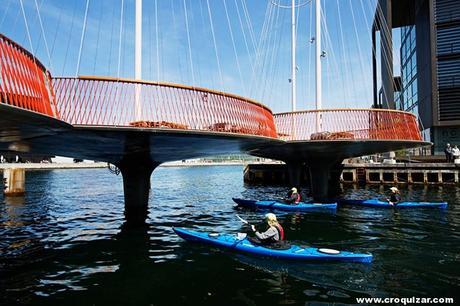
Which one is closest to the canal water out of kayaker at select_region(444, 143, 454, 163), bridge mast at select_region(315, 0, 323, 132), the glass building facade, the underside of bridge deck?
the underside of bridge deck

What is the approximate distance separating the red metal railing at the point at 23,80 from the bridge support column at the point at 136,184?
10592mm

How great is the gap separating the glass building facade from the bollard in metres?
49.3

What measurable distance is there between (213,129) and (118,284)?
19.1 ft

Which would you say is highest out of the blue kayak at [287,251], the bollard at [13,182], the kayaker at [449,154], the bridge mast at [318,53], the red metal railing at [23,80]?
the bridge mast at [318,53]

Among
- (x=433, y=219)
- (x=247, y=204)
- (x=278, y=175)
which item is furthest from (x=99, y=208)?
(x=278, y=175)

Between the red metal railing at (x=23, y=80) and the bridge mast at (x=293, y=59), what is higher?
the bridge mast at (x=293, y=59)

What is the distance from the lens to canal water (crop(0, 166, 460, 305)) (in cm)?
892

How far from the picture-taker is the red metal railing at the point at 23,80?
7422 mm

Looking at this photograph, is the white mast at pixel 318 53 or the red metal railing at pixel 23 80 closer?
the red metal railing at pixel 23 80

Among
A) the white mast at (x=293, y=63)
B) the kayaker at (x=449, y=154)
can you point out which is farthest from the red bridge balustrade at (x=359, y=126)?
the kayaker at (x=449, y=154)

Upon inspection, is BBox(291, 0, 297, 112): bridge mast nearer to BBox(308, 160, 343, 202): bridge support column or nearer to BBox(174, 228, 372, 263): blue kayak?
BBox(308, 160, 343, 202): bridge support column

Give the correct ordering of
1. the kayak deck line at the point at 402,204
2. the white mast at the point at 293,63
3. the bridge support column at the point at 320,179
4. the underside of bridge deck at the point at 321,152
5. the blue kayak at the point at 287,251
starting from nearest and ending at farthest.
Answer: the blue kayak at the point at 287,251 → the underside of bridge deck at the point at 321,152 → the kayak deck line at the point at 402,204 → the bridge support column at the point at 320,179 → the white mast at the point at 293,63

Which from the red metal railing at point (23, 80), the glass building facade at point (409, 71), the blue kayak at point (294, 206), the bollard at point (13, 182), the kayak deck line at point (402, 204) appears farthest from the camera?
the glass building facade at point (409, 71)

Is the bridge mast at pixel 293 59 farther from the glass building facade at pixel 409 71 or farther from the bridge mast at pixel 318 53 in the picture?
the glass building facade at pixel 409 71
